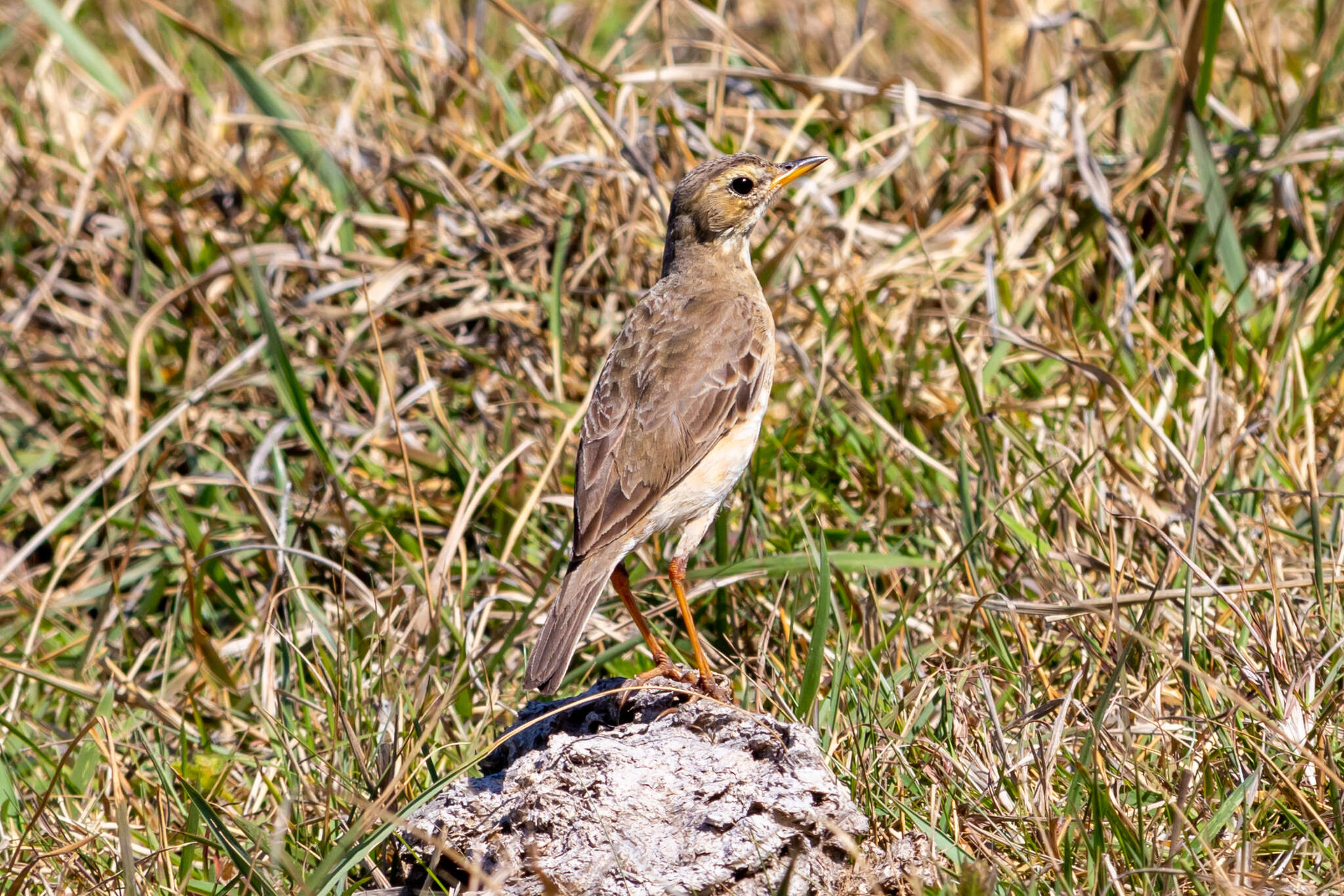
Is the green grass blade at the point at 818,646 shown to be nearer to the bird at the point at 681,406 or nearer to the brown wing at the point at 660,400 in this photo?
the bird at the point at 681,406

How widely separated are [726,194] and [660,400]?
0.90 m

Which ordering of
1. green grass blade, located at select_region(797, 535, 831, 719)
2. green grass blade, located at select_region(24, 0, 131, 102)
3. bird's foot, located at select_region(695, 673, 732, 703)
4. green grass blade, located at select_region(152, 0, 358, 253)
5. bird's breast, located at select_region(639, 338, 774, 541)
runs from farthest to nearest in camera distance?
green grass blade, located at select_region(24, 0, 131, 102) → green grass blade, located at select_region(152, 0, 358, 253) → bird's breast, located at select_region(639, 338, 774, 541) → bird's foot, located at select_region(695, 673, 732, 703) → green grass blade, located at select_region(797, 535, 831, 719)

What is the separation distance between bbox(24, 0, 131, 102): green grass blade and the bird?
396 centimetres

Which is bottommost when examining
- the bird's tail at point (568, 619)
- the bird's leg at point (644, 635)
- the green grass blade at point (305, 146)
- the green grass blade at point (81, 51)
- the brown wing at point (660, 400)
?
the bird's leg at point (644, 635)

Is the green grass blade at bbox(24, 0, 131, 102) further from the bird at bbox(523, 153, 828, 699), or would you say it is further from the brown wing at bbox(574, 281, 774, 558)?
the brown wing at bbox(574, 281, 774, 558)

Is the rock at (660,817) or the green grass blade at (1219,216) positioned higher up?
the green grass blade at (1219,216)

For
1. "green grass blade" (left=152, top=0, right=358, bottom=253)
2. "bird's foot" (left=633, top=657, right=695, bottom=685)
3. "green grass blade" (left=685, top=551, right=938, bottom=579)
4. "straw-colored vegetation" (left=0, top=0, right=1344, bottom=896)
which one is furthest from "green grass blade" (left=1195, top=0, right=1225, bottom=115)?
"green grass blade" (left=152, top=0, right=358, bottom=253)

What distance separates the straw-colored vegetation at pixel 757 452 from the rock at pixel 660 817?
0.23 metres

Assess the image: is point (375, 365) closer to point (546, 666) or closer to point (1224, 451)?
point (546, 666)

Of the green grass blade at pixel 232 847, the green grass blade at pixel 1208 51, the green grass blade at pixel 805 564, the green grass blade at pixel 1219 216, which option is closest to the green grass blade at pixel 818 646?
the green grass blade at pixel 805 564

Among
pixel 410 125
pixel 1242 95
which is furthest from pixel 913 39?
pixel 410 125

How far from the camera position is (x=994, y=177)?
6.32 metres

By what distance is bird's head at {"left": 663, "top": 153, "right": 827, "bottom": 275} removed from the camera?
4.64 meters

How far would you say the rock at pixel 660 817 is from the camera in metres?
3.00
